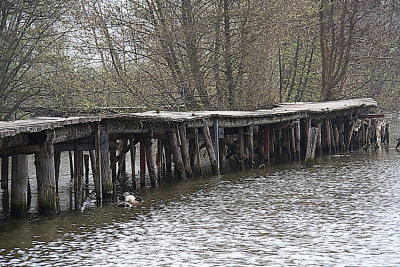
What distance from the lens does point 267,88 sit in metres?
26.2

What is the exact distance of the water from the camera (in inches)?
336

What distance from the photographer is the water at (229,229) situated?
28.0ft

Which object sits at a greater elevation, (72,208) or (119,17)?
(119,17)

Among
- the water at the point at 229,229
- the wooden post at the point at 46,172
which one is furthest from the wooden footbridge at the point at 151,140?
the water at the point at 229,229

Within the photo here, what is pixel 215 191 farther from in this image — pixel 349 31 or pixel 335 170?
pixel 349 31

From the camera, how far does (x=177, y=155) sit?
1664cm

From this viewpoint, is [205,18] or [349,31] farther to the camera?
[349,31]

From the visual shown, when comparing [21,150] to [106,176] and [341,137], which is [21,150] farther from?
[341,137]

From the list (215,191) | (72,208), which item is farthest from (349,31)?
(72,208)

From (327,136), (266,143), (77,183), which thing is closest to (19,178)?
(77,183)

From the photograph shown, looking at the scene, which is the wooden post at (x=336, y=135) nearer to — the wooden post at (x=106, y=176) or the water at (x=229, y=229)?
the water at (x=229, y=229)

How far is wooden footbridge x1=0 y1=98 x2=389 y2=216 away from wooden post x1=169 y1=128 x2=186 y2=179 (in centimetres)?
3

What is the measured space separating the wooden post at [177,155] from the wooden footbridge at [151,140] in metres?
0.03

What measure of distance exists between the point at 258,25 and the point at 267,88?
3.30 meters
